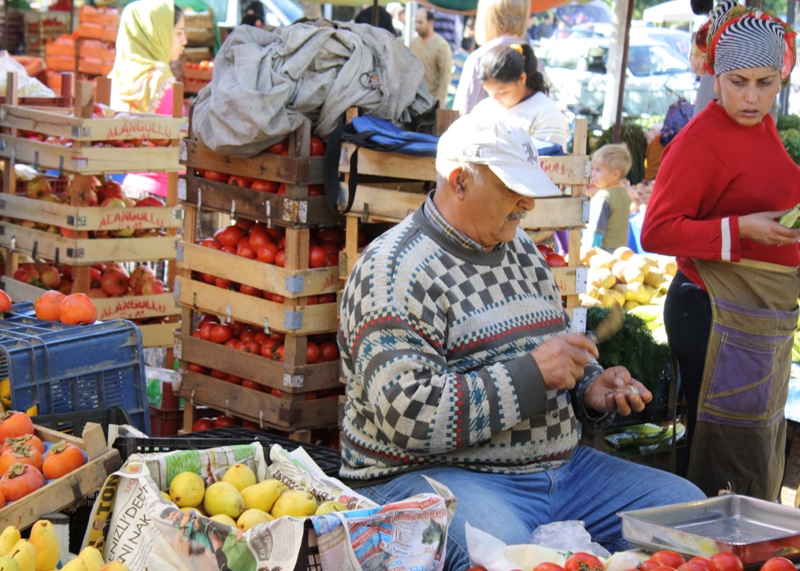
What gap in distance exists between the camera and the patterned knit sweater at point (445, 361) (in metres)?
2.55

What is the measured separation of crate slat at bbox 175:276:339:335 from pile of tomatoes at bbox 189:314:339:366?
75 millimetres

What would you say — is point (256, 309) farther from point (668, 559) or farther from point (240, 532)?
point (668, 559)

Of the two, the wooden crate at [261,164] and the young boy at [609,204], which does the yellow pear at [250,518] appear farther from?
the young boy at [609,204]

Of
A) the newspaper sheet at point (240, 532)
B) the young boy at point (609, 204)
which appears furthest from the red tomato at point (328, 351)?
the young boy at point (609, 204)

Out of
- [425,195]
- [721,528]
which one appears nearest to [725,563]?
[721,528]

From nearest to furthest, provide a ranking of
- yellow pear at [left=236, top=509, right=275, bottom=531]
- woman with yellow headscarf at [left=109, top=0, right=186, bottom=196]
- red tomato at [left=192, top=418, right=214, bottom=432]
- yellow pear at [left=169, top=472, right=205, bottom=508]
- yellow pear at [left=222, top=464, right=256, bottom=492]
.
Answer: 1. yellow pear at [left=236, top=509, right=275, bottom=531]
2. yellow pear at [left=169, top=472, right=205, bottom=508]
3. yellow pear at [left=222, top=464, right=256, bottom=492]
4. red tomato at [left=192, top=418, right=214, bottom=432]
5. woman with yellow headscarf at [left=109, top=0, right=186, bottom=196]

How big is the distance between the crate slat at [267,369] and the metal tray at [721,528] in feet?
6.36

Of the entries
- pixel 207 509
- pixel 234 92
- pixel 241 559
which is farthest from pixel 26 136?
pixel 241 559

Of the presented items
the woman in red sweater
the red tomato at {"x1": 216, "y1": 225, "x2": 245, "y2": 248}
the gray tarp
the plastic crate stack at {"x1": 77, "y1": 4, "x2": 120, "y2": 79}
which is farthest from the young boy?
the plastic crate stack at {"x1": 77, "y1": 4, "x2": 120, "y2": 79}

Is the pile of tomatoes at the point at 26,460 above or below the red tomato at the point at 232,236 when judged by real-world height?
below

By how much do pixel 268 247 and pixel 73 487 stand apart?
5.57 feet

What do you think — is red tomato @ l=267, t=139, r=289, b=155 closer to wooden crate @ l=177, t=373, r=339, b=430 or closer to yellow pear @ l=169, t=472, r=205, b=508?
wooden crate @ l=177, t=373, r=339, b=430

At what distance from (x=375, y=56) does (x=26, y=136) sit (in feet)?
8.52

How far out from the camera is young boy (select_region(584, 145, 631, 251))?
21.6 ft
